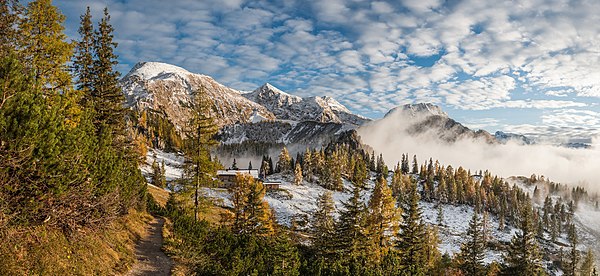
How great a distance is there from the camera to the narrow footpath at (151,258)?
18.0 m

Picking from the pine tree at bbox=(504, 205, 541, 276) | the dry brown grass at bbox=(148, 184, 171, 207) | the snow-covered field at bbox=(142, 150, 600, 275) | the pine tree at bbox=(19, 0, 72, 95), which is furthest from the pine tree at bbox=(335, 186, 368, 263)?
the snow-covered field at bbox=(142, 150, 600, 275)

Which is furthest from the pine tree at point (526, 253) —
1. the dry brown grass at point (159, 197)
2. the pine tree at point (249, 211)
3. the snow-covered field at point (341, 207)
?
the dry brown grass at point (159, 197)

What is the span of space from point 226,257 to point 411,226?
2281cm

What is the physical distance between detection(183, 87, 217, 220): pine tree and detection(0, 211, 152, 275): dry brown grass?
875 centimetres

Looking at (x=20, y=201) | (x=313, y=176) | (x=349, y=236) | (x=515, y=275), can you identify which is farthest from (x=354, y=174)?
(x=20, y=201)

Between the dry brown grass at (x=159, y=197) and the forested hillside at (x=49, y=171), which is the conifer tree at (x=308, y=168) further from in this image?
the forested hillside at (x=49, y=171)

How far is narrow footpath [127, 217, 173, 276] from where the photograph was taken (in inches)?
707

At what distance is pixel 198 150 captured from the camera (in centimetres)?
2930

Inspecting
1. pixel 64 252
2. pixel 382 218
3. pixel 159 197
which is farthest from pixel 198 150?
pixel 159 197

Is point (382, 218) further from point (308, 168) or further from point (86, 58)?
point (308, 168)

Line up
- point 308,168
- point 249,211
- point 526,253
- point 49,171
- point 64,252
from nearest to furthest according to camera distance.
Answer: point 49,171, point 64,252, point 526,253, point 249,211, point 308,168

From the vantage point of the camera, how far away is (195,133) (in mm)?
30141

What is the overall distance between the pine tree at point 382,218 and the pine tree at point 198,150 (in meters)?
16.7

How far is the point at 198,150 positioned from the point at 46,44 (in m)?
13.4
